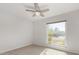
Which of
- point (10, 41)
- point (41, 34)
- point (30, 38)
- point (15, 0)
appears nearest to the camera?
point (15, 0)

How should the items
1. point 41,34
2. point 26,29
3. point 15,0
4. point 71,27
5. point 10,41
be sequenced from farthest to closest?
1. point 71,27
2. point 41,34
3. point 10,41
4. point 26,29
5. point 15,0

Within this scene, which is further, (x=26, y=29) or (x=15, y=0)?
(x=26, y=29)

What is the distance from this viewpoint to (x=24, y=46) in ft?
3.79

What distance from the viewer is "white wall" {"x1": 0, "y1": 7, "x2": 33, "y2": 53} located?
1062 millimetres

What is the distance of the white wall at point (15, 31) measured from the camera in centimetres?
106

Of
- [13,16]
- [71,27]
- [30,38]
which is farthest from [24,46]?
[71,27]

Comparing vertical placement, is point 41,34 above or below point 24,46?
above

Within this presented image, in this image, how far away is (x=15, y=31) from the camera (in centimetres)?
111

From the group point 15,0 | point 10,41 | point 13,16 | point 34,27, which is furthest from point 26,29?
point 15,0

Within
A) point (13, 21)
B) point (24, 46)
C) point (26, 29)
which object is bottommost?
point (24, 46)
